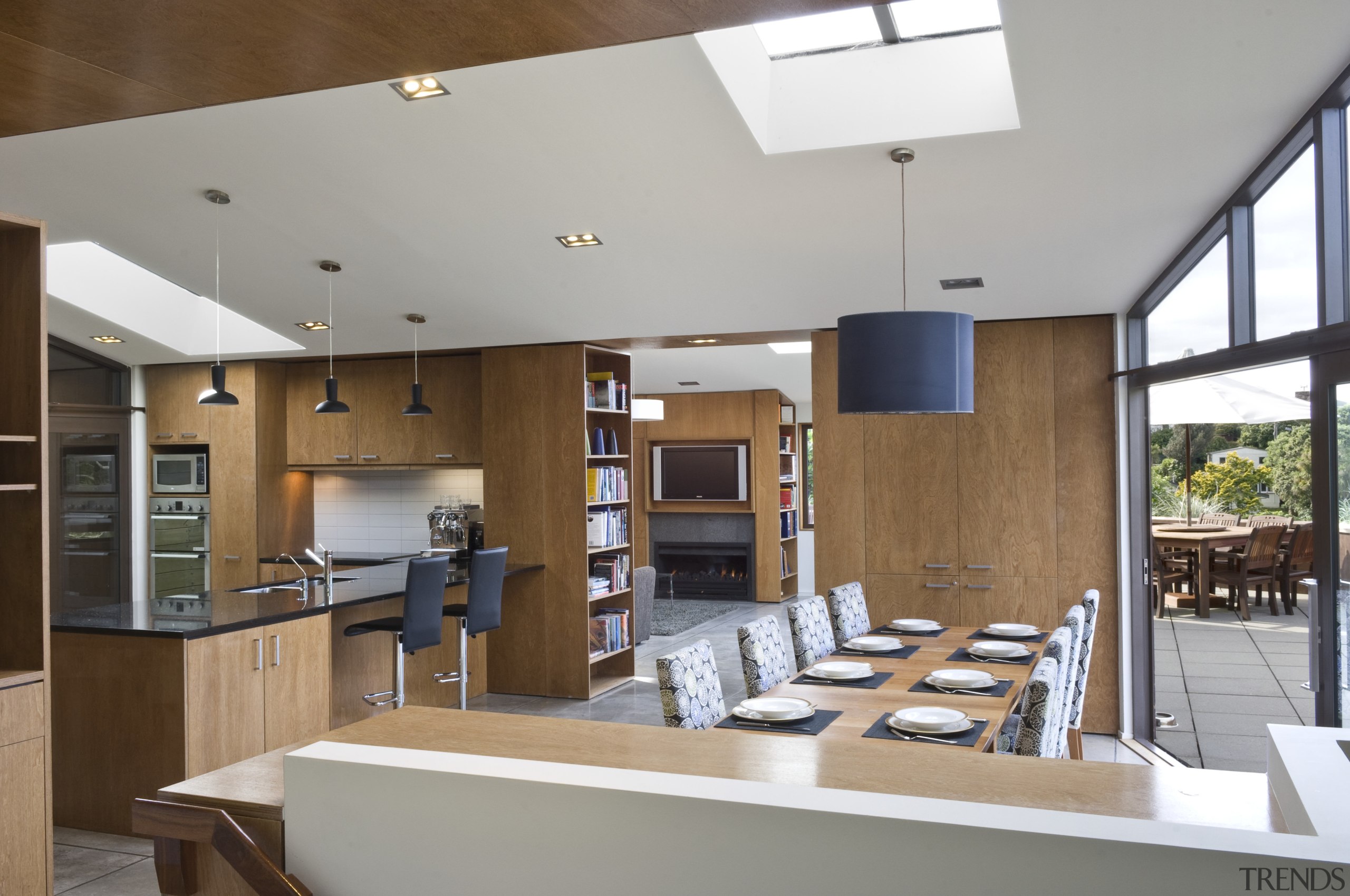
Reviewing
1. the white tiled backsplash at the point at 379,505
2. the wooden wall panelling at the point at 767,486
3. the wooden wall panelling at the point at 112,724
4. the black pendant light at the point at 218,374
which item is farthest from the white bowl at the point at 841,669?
the wooden wall panelling at the point at 767,486

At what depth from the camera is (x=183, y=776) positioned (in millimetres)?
4027

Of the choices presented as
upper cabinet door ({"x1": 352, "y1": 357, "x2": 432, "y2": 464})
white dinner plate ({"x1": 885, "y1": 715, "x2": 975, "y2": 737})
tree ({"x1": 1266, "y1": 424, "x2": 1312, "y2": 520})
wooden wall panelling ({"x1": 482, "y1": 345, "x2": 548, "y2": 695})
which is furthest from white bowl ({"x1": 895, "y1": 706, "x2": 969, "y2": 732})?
upper cabinet door ({"x1": 352, "y1": 357, "x2": 432, "y2": 464})

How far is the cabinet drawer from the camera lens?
2.83 metres

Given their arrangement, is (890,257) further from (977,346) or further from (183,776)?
(183,776)

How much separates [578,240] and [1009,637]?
2.77 meters

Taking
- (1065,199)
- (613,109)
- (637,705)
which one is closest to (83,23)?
(613,109)

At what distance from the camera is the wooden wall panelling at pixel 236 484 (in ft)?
24.1

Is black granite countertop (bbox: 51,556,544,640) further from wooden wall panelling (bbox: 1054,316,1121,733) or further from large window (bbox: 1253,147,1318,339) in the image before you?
large window (bbox: 1253,147,1318,339)

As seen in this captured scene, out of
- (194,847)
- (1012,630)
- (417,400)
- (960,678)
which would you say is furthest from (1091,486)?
(194,847)

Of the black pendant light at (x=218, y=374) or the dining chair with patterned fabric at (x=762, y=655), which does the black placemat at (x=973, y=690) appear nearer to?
the dining chair with patterned fabric at (x=762, y=655)

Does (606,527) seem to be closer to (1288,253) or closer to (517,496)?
(517,496)

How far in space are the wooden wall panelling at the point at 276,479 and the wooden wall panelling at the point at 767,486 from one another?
15.0 ft

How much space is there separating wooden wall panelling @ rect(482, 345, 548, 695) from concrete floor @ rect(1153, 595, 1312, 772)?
3.66 metres

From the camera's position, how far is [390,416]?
7270mm
